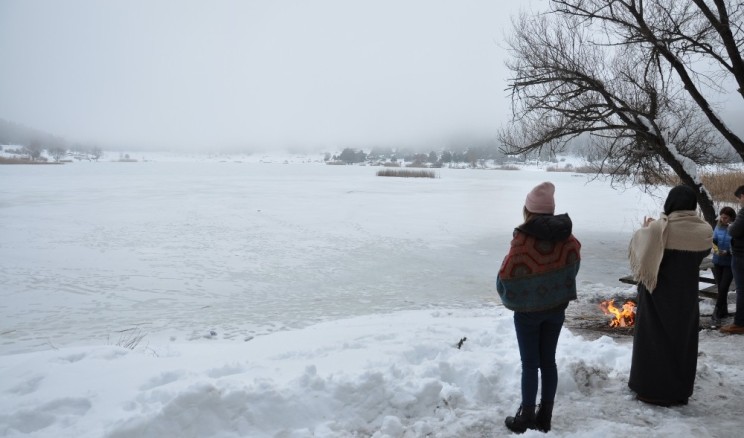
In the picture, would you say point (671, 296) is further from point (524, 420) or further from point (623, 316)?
point (623, 316)

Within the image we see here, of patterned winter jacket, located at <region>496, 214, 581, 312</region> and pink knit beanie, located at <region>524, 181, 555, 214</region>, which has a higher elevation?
pink knit beanie, located at <region>524, 181, 555, 214</region>

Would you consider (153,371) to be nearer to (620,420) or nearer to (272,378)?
(272,378)

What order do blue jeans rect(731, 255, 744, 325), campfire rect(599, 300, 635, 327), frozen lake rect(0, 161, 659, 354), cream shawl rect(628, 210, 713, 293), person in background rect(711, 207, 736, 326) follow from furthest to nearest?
frozen lake rect(0, 161, 659, 354) → campfire rect(599, 300, 635, 327) → person in background rect(711, 207, 736, 326) → blue jeans rect(731, 255, 744, 325) → cream shawl rect(628, 210, 713, 293)

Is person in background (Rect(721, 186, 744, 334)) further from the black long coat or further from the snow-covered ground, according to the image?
the black long coat

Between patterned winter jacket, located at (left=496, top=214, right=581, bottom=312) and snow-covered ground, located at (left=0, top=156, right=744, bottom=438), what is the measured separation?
3.47ft

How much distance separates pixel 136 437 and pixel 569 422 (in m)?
3.19

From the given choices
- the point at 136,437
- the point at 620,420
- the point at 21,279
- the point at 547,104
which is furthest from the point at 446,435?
the point at 21,279

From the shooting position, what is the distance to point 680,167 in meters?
9.30

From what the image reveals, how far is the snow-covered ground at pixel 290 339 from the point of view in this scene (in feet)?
12.0

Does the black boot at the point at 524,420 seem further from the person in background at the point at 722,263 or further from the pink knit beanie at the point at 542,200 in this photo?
the person in background at the point at 722,263

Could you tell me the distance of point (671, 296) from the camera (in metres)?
3.93

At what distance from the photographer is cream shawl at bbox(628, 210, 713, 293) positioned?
3789mm

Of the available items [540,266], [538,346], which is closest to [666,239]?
[540,266]

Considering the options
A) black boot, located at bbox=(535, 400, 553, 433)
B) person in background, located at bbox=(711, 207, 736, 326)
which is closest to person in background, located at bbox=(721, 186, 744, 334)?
person in background, located at bbox=(711, 207, 736, 326)
